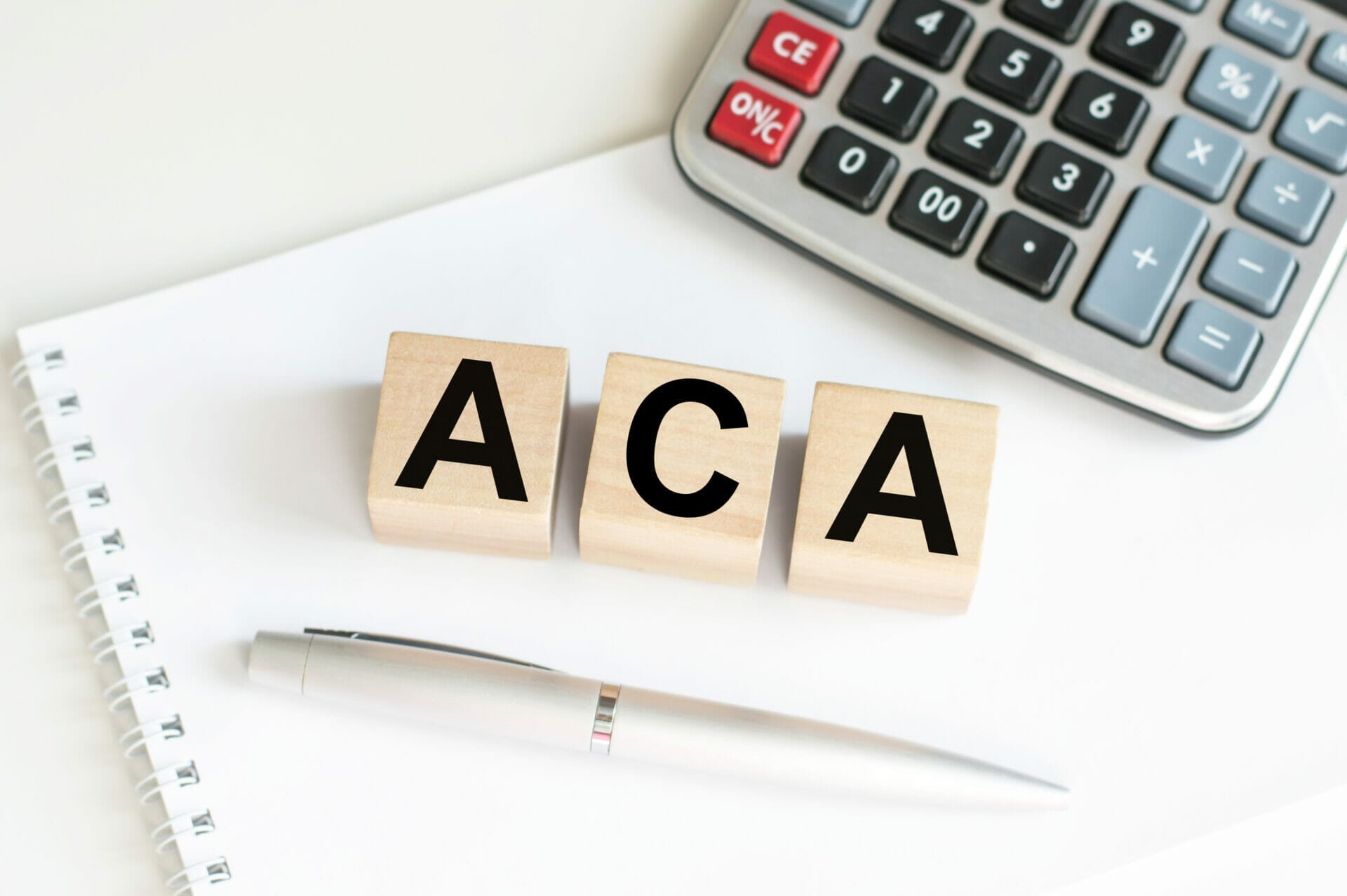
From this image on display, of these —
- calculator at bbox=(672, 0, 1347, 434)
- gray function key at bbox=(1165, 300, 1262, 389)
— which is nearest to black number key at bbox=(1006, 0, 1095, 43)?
calculator at bbox=(672, 0, 1347, 434)

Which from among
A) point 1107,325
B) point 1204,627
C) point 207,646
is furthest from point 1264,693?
point 207,646

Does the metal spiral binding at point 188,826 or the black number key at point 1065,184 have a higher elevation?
the black number key at point 1065,184

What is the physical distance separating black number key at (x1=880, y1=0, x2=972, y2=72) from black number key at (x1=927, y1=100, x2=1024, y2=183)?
0.9 inches

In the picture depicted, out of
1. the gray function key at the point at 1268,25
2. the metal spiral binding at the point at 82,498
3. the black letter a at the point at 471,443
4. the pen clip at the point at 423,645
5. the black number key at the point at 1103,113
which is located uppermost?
the gray function key at the point at 1268,25

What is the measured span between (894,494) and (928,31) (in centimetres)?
18

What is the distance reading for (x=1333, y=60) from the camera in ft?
1.26

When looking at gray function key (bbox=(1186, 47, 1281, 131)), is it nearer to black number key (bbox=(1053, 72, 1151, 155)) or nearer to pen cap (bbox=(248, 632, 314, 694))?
black number key (bbox=(1053, 72, 1151, 155))

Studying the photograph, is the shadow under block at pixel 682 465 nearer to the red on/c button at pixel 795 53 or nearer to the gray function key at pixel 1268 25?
the red on/c button at pixel 795 53

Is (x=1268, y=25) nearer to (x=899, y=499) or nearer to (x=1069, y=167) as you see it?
(x=1069, y=167)

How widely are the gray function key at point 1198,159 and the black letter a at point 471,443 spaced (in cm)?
24

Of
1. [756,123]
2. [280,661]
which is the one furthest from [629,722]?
[756,123]

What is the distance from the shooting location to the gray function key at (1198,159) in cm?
37

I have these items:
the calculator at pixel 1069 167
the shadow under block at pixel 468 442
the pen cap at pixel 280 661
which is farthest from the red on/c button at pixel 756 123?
the pen cap at pixel 280 661

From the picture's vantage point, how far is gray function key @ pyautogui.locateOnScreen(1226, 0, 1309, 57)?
15.2 inches
